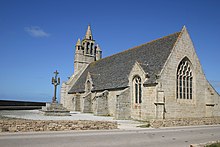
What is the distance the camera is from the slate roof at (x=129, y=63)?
75.1ft

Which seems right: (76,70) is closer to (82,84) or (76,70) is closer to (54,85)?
(82,84)

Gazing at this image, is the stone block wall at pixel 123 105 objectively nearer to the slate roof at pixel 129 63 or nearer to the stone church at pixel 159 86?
the stone church at pixel 159 86

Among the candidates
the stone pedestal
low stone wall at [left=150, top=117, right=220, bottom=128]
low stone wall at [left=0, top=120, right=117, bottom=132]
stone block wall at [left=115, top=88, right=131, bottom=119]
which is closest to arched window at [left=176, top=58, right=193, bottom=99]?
low stone wall at [left=150, top=117, right=220, bottom=128]

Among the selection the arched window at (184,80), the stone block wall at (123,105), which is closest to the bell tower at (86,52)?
the stone block wall at (123,105)

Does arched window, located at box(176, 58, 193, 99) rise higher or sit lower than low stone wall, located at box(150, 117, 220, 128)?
higher

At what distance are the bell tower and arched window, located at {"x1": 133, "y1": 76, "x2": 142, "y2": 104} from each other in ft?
71.7

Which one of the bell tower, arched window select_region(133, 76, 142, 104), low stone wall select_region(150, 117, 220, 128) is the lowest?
low stone wall select_region(150, 117, 220, 128)

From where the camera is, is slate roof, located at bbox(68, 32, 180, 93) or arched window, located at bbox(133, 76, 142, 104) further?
arched window, located at bbox(133, 76, 142, 104)

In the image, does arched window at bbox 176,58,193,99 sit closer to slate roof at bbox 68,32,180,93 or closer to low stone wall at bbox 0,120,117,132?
slate roof at bbox 68,32,180,93

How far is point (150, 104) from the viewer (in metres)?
21.0

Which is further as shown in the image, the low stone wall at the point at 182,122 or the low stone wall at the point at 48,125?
the low stone wall at the point at 182,122

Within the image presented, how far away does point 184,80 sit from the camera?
23.5 m

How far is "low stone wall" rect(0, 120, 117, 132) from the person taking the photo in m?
11.9

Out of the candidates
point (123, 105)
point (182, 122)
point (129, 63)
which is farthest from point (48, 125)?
point (129, 63)
